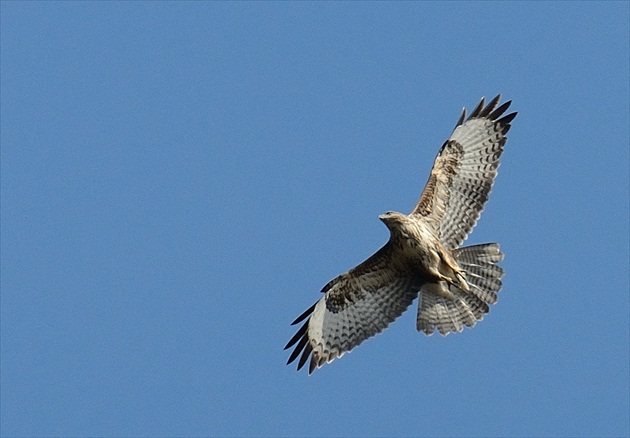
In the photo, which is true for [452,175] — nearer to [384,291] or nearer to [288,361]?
[384,291]

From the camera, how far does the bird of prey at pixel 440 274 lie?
12.1 m

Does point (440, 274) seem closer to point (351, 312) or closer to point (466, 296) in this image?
point (466, 296)

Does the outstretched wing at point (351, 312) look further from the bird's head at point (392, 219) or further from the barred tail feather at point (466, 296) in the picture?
the bird's head at point (392, 219)

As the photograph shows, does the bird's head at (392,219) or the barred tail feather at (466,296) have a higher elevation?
the bird's head at (392,219)

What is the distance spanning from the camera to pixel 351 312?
12383 millimetres

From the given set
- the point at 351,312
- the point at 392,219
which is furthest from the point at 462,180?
the point at 351,312

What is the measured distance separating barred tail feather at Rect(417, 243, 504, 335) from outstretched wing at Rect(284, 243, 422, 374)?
0.26 metres

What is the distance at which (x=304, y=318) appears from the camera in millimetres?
12438

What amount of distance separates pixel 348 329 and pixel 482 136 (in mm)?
2840

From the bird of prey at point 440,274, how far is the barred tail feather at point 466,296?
12 millimetres

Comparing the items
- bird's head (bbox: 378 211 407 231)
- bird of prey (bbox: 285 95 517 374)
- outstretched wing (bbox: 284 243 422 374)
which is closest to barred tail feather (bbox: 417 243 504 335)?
bird of prey (bbox: 285 95 517 374)

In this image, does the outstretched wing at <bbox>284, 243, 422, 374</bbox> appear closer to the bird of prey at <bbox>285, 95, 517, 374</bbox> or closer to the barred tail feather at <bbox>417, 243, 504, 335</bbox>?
the bird of prey at <bbox>285, 95, 517, 374</bbox>

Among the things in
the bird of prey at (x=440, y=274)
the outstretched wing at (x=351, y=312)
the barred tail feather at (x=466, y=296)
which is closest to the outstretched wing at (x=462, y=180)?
the bird of prey at (x=440, y=274)

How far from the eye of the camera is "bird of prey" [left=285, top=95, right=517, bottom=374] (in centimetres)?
1207
